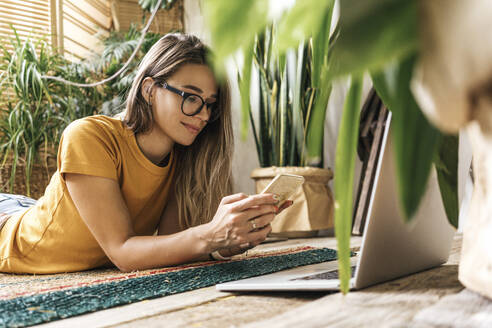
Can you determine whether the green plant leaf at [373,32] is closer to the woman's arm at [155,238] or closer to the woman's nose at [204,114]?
the woman's arm at [155,238]

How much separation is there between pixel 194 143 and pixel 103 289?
781 mm

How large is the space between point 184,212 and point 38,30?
6.35 ft

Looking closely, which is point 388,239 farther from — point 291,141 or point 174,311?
point 291,141

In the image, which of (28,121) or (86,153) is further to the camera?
(28,121)

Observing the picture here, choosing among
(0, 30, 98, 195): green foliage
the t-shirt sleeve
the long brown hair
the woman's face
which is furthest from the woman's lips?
(0, 30, 98, 195): green foliage

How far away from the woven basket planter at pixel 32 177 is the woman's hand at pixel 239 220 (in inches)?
63.2

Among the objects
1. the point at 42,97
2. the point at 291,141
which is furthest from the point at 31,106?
the point at 291,141

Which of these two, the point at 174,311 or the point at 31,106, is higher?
the point at 31,106

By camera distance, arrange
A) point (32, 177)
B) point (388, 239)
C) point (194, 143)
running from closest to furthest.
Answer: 1. point (388, 239)
2. point (194, 143)
3. point (32, 177)

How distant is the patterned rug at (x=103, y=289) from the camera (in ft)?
1.97

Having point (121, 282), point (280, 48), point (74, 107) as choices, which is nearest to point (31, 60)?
point (74, 107)

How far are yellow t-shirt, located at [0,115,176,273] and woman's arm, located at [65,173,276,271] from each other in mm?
70

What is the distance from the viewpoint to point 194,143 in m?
1.47

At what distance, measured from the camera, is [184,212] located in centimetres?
140
